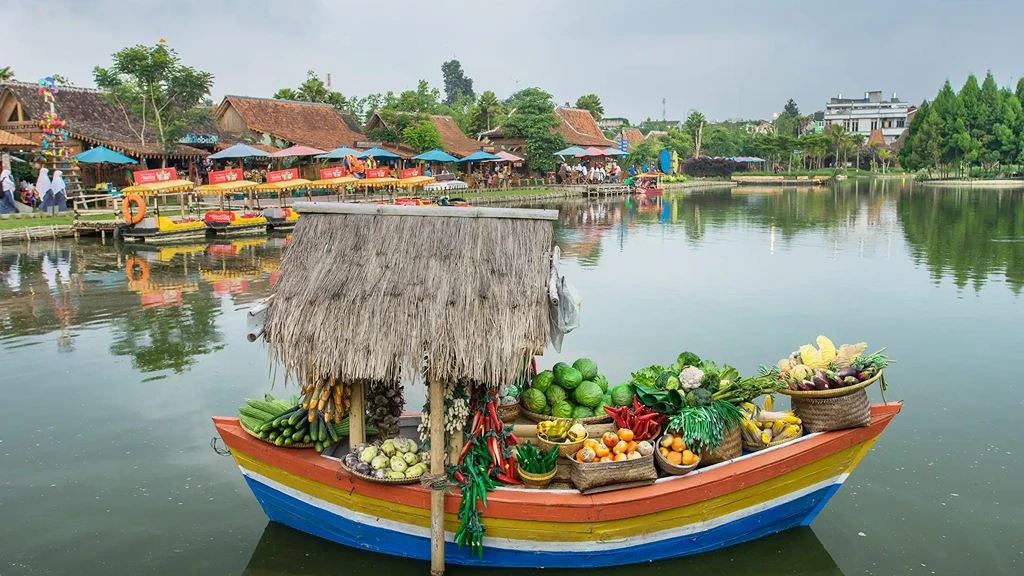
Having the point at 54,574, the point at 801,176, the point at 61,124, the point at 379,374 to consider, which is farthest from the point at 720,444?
the point at 801,176

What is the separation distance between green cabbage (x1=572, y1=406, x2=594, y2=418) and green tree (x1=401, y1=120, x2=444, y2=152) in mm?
36762

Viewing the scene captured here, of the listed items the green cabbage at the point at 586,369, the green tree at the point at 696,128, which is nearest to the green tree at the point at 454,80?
the green tree at the point at 696,128

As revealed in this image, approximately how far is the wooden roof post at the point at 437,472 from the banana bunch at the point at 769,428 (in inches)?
97.3

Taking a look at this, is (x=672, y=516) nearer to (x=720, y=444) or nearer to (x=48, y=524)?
(x=720, y=444)

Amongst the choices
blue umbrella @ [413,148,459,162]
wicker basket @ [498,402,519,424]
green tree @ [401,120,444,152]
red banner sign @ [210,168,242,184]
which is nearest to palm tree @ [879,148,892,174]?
green tree @ [401,120,444,152]

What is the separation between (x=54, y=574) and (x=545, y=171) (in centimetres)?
4397

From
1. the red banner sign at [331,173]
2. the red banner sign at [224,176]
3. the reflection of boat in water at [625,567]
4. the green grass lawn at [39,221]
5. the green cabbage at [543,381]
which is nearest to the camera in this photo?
the reflection of boat in water at [625,567]

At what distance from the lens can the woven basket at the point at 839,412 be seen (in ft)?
20.2

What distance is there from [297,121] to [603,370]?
34.3 meters

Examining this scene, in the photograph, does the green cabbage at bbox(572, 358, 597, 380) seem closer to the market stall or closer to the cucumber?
the market stall

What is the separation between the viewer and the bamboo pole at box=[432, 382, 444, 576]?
5.72m

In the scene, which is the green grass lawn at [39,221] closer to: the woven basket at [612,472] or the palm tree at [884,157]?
the woven basket at [612,472]

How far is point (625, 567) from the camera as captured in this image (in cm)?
612

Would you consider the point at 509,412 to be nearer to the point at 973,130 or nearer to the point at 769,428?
the point at 769,428
